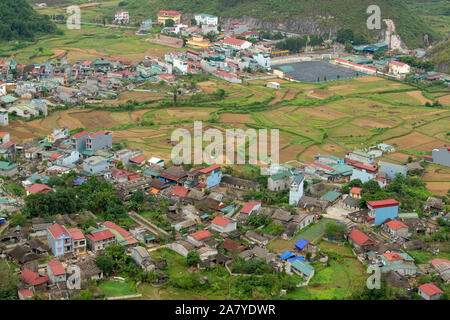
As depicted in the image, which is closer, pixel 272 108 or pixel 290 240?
pixel 290 240

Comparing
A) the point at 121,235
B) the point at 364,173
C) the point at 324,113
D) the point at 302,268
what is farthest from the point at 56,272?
the point at 324,113

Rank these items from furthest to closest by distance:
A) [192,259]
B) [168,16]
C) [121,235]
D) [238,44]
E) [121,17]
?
[121,17] < [168,16] < [238,44] < [121,235] < [192,259]

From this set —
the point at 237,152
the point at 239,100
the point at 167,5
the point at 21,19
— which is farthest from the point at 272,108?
the point at 167,5

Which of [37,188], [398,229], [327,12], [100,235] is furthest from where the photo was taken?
[327,12]

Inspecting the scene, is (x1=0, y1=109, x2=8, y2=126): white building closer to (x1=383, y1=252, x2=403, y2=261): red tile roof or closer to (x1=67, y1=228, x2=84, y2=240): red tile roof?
(x1=67, y1=228, x2=84, y2=240): red tile roof

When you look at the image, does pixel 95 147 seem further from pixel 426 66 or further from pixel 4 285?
pixel 426 66

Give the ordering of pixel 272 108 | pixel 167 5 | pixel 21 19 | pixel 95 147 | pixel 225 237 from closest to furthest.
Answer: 1. pixel 225 237
2. pixel 95 147
3. pixel 272 108
4. pixel 21 19
5. pixel 167 5

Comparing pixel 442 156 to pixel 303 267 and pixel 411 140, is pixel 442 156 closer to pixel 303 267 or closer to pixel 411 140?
pixel 411 140

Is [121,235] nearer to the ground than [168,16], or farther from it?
nearer to the ground
